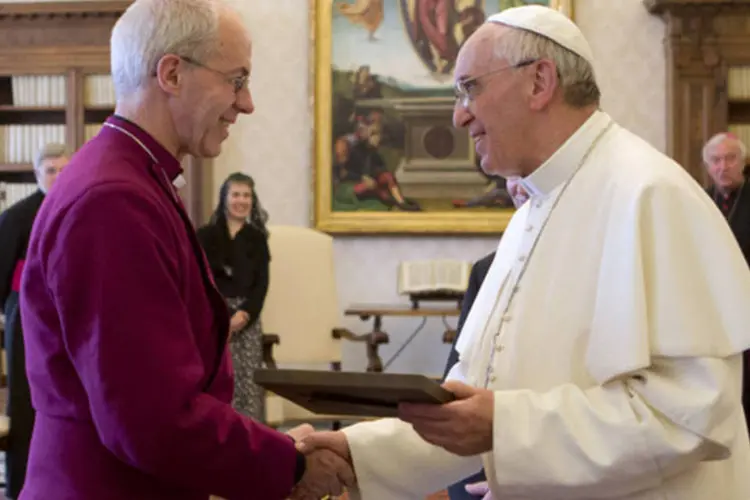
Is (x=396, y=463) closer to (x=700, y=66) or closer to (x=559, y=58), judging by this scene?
(x=559, y=58)

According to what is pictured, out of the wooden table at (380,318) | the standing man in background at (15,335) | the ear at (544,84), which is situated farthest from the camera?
the wooden table at (380,318)

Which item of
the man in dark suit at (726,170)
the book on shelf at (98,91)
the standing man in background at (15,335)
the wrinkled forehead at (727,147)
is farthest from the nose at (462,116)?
the book on shelf at (98,91)

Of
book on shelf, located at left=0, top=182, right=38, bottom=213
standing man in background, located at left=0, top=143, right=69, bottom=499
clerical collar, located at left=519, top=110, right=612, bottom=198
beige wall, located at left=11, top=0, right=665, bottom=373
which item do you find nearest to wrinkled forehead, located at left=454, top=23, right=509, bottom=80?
clerical collar, located at left=519, top=110, right=612, bottom=198

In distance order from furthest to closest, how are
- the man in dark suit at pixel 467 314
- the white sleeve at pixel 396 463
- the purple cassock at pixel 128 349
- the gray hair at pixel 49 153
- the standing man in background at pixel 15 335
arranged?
the gray hair at pixel 49 153, the standing man in background at pixel 15 335, the man in dark suit at pixel 467 314, the white sleeve at pixel 396 463, the purple cassock at pixel 128 349

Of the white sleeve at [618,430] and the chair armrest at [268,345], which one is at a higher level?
the white sleeve at [618,430]

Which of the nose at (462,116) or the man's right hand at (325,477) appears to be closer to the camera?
the man's right hand at (325,477)

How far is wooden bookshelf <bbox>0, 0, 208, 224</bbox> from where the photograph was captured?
24.5 feet

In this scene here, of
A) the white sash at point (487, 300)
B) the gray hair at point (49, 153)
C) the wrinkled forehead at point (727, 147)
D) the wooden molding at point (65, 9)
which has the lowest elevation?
Answer: the white sash at point (487, 300)

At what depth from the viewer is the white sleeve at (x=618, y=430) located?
5.83 ft

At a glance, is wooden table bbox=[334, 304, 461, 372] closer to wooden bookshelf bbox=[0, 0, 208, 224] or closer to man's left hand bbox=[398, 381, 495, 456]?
wooden bookshelf bbox=[0, 0, 208, 224]

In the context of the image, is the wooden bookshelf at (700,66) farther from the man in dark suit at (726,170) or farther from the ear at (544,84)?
the ear at (544,84)

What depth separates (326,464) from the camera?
84.1 inches

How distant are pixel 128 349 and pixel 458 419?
597 mm

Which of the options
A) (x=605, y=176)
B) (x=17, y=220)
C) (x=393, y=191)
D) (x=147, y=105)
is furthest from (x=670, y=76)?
(x=147, y=105)
